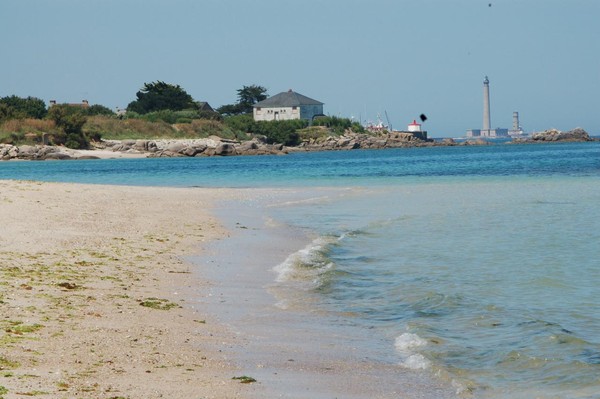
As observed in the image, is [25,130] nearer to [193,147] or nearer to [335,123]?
[193,147]

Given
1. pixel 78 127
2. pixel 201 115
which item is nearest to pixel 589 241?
pixel 78 127

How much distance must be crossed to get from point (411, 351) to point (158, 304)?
335 centimetres

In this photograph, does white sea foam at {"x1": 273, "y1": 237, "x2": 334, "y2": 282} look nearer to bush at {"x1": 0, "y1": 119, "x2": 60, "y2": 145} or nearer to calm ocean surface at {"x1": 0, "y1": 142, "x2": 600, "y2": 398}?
calm ocean surface at {"x1": 0, "y1": 142, "x2": 600, "y2": 398}

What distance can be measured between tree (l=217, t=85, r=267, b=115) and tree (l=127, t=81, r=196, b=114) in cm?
1662

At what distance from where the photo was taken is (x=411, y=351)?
8906 millimetres

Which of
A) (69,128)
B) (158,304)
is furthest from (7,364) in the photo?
(69,128)

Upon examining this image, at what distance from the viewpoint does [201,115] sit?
126m

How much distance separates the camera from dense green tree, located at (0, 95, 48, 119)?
343ft

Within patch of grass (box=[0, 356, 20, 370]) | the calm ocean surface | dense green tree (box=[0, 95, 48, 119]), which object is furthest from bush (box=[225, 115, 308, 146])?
patch of grass (box=[0, 356, 20, 370])

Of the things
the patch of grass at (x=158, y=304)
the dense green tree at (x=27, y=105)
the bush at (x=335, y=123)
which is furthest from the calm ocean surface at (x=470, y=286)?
the bush at (x=335, y=123)

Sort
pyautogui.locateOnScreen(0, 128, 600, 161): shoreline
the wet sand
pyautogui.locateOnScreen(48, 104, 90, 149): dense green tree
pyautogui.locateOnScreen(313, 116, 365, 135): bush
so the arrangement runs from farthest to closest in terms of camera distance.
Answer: pyautogui.locateOnScreen(313, 116, 365, 135): bush → pyautogui.locateOnScreen(48, 104, 90, 149): dense green tree → pyautogui.locateOnScreen(0, 128, 600, 161): shoreline → the wet sand

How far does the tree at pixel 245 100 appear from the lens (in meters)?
153

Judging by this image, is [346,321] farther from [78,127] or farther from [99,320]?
[78,127]

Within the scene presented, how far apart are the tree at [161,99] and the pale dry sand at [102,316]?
116m
